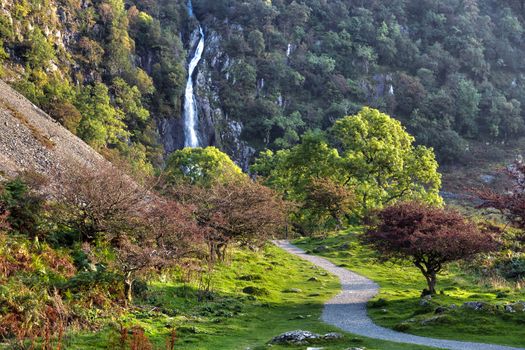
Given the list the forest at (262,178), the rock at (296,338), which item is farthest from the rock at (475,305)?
the rock at (296,338)

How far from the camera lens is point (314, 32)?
505 ft

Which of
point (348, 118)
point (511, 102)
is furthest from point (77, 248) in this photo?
point (511, 102)

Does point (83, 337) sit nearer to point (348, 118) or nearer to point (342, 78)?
point (348, 118)

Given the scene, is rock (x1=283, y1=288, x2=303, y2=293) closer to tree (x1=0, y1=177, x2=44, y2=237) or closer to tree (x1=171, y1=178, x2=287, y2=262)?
tree (x1=171, y1=178, x2=287, y2=262)

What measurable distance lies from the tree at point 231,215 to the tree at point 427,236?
25.6 feet

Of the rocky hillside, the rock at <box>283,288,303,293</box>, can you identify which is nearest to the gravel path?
the rock at <box>283,288,303,293</box>

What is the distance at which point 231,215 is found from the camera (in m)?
31.1

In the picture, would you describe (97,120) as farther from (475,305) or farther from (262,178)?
(475,305)

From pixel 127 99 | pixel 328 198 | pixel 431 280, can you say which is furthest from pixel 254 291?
pixel 127 99

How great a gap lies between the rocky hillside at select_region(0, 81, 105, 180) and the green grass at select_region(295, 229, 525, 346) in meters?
18.4

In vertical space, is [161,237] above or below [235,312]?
above

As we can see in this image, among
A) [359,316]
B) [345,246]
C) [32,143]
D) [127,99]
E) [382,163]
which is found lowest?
[359,316]

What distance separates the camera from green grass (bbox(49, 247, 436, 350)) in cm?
1617

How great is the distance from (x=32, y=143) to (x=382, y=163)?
36.1 metres
